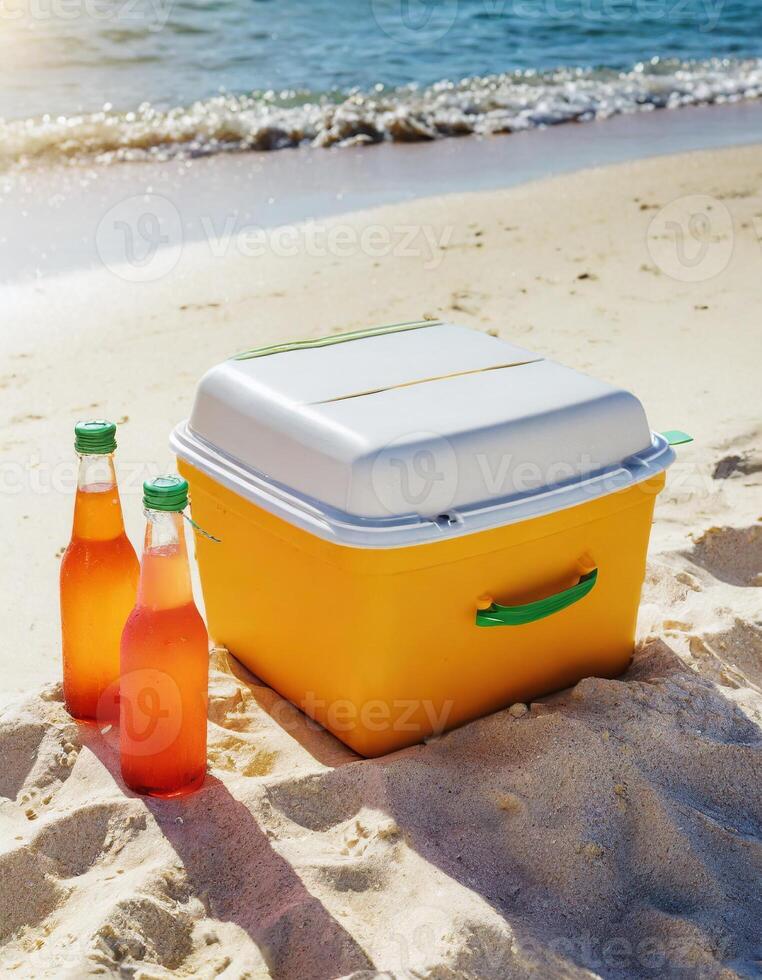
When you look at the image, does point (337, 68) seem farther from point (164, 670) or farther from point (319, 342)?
point (164, 670)

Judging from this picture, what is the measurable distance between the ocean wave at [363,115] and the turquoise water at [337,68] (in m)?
0.02

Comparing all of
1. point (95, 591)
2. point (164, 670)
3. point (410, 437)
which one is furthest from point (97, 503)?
point (410, 437)

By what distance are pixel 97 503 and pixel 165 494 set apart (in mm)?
303

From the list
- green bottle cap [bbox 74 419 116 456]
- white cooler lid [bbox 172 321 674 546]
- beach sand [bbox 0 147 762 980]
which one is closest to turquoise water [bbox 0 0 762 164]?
beach sand [bbox 0 147 762 980]

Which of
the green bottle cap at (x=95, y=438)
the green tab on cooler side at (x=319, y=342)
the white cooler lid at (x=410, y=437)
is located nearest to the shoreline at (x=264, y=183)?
the green tab on cooler side at (x=319, y=342)

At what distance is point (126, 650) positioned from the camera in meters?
1.65

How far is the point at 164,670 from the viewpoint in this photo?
1.65 metres

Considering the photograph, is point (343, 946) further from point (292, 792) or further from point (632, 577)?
point (632, 577)

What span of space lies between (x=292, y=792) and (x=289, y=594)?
0.31 m

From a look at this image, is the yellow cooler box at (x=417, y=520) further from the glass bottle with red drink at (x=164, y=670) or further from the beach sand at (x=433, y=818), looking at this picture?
the glass bottle with red drink at (x=164, y=670)

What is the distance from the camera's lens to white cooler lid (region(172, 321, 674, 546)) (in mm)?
1659

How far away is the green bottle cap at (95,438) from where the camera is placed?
1.66 metres

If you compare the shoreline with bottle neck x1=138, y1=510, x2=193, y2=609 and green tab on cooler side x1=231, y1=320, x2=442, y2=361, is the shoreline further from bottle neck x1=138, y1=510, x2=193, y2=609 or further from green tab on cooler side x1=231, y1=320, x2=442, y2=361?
bottle neck x1=138, y1=510, x2=193, y2=609

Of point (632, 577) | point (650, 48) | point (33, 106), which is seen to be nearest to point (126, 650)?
point (632, 577)
